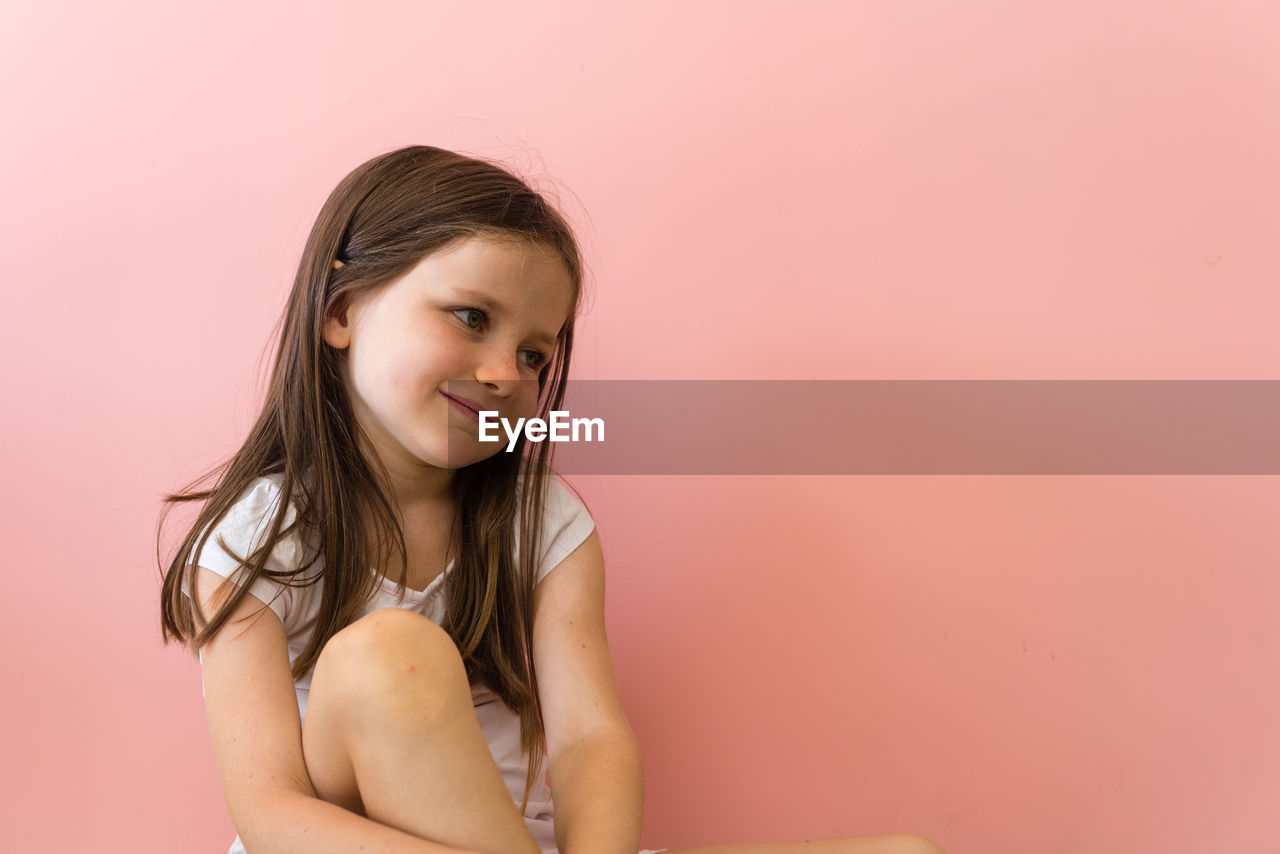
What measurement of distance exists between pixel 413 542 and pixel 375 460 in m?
0.07

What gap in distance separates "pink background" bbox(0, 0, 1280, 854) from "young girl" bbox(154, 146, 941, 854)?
251 millimetres

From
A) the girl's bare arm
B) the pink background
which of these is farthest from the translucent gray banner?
the girl's bare arm

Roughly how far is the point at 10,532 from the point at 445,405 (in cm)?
55

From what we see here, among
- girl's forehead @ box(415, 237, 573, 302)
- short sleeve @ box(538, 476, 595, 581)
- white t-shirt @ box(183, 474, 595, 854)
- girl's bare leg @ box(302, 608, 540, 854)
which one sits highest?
girl's forehead @ box(415, 237, 573, 302)

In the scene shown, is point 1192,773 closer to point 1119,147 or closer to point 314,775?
point 1119,147

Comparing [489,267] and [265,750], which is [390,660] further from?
[489,267]

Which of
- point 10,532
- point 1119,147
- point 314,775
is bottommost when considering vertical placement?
point 314,775

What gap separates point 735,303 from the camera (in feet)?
3.47

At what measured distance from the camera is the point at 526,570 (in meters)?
0.81

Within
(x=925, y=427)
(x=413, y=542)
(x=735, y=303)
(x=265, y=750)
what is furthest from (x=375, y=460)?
(x=925, y=427)

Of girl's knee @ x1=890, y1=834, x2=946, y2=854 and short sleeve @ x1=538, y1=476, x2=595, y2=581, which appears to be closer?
girl's knee @ x1=890, y1=834, x2=946, y2=854

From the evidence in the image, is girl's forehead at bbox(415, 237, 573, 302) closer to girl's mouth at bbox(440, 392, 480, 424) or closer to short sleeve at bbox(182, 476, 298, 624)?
girl's mouth at bbox(440, 392, 480, 424)

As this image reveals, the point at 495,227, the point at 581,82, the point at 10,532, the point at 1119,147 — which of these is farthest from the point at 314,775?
the point at 1119,147

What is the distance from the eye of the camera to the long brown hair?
2.50ft
